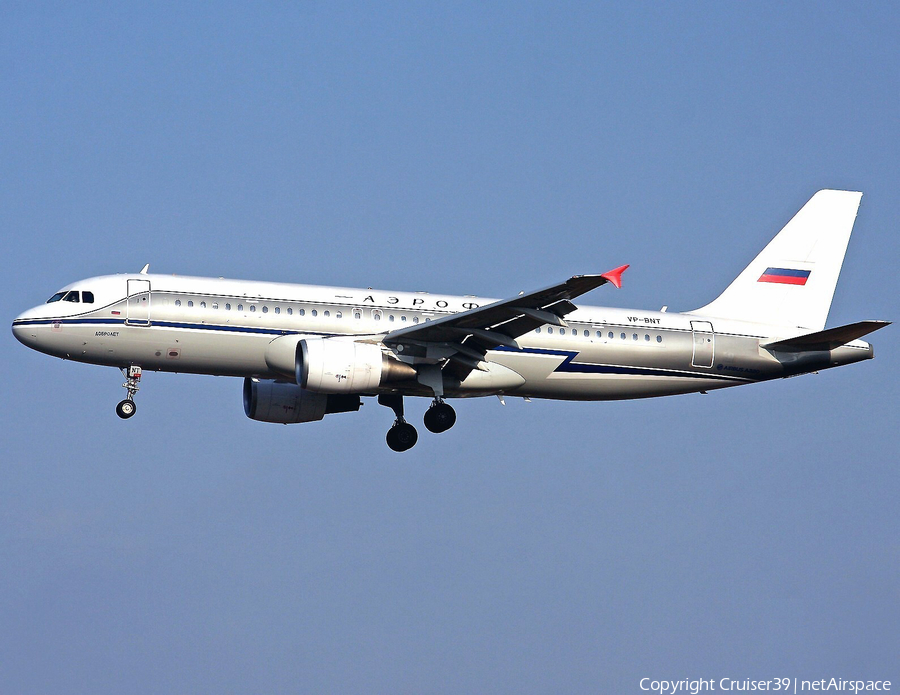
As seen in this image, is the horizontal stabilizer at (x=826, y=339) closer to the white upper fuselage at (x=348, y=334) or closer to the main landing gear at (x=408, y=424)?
the white upper fuselage at (x=348, y=334)

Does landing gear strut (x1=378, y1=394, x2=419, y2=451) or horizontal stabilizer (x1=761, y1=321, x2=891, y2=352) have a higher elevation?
horizontal stabilizer (x1=761, y1=321, x2=891, y2=352)

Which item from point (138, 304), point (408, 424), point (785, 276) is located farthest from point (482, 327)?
point (785, 276)

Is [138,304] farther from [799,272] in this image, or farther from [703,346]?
[799,272]

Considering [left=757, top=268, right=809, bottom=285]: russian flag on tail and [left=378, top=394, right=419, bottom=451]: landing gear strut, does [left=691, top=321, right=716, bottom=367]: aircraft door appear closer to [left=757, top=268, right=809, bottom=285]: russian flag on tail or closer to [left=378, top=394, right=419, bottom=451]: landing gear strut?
[left=757, top=268, right=809, bottom=285]: russian flag on tail

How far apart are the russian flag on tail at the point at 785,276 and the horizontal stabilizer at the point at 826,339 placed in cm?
366

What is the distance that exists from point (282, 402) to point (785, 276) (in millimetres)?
17434

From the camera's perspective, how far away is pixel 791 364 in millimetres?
40531

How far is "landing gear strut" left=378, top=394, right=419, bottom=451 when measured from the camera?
132 ft

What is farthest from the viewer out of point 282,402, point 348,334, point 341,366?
point 282,402

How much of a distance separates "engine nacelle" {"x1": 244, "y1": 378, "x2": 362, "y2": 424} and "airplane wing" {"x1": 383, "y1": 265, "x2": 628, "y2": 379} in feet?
18.2

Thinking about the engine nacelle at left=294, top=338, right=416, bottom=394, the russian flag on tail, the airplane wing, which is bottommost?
the engine nacelle at left=294, top=338, right=416, bottom=394

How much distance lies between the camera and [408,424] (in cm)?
4053

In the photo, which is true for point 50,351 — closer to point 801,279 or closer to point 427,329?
point 427,329

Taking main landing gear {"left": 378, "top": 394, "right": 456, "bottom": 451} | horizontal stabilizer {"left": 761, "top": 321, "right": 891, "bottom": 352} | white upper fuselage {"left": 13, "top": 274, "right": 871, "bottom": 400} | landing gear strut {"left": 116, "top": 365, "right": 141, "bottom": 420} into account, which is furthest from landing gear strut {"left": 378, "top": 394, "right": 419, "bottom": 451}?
horizontal stabilizer {"left": 761, "top": 321, "right": 891, "bottom": 352}
